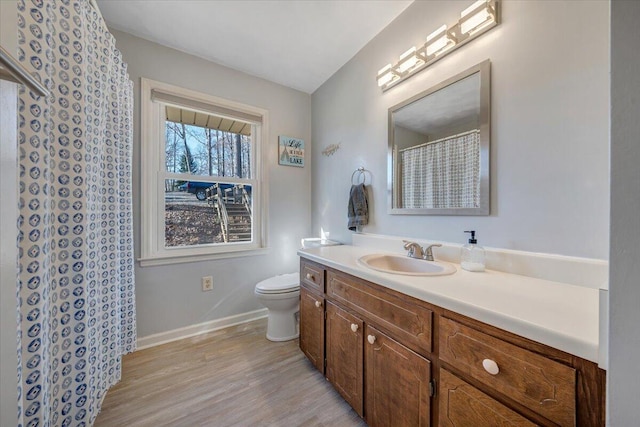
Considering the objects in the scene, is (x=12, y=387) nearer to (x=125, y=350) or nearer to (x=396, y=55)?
(x=125, y=350)

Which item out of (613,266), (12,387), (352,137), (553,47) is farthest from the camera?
(352,137)

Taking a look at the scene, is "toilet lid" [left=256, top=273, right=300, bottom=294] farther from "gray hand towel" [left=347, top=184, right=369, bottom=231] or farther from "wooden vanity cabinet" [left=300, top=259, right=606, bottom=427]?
"gray hand towel" [left=347, top=184, right=369, bottom=231]

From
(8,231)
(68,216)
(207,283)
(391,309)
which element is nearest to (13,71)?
(8,231)

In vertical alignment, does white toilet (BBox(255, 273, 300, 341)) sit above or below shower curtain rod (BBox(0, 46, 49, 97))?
below

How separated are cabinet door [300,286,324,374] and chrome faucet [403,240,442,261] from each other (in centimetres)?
59

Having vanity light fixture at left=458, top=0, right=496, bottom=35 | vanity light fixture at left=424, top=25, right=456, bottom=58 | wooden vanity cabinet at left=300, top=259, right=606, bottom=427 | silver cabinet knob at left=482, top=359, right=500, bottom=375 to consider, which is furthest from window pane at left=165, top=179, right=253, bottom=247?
silver cabinet knob at left=482, top=359, right=500, bottom=375

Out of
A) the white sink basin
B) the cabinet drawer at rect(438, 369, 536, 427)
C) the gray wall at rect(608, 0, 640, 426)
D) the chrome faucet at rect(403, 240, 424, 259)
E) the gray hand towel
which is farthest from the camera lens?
the gray hand towel

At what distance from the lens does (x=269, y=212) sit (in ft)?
7.77

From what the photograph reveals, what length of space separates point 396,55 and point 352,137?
0.64 metres

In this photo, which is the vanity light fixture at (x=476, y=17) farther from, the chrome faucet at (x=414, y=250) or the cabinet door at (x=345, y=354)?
the cabinet door at (x=345, y=354)

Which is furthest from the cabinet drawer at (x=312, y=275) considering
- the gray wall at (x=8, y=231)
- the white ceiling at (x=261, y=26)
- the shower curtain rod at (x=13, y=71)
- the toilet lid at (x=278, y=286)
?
the white ceiling at (x=261, y=26)

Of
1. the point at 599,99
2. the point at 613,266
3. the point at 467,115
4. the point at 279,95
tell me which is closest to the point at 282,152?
the point at 279,95

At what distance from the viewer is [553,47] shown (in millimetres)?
931

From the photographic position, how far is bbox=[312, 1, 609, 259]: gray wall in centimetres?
84
